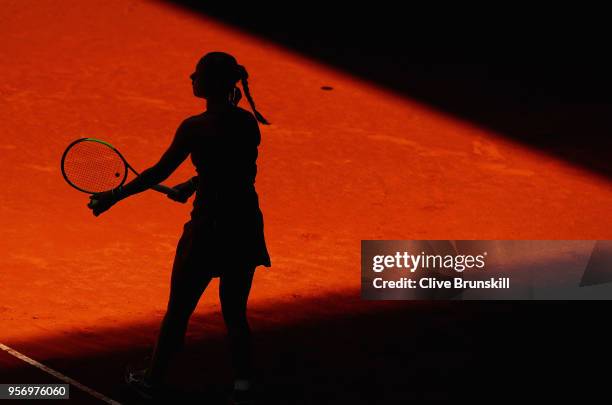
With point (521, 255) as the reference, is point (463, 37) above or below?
above

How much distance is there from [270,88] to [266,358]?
6.68 meters

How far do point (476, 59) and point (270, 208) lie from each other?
19.5 ft

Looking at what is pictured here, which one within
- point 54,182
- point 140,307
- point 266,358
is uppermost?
point 54,182

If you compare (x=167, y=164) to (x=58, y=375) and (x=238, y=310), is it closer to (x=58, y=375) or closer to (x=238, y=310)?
(x=238, y=310)

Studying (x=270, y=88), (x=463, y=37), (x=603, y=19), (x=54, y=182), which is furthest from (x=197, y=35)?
(x=603, y=19)

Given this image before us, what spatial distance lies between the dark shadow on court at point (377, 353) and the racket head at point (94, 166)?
1189 mm

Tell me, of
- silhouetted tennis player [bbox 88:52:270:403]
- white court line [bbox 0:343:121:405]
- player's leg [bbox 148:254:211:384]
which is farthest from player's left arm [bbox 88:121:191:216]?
white court line [bbox 0:343:121:405]

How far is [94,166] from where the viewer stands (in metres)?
7.42

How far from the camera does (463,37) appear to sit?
1667 centimetres

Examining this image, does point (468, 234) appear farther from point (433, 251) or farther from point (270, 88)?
point (270, 88)

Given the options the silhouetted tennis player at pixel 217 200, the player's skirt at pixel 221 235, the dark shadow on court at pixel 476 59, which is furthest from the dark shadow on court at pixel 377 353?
the dark shadow on court at pixel 476 59

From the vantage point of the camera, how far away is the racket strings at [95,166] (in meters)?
7.31

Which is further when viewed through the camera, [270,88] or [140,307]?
[270,88]

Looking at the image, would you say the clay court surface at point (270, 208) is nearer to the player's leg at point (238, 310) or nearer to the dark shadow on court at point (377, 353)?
the dark shadow on court at point (377, 353)
